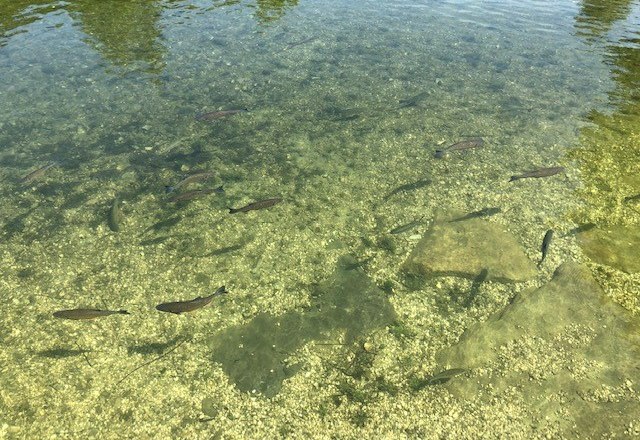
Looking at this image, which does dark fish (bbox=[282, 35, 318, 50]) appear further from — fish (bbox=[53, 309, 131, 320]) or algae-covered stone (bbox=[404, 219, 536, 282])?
fish (bbox=[53, 309, 131, 320])

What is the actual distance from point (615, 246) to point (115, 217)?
332 inches

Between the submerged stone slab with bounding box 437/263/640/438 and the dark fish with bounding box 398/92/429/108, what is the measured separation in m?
6.62

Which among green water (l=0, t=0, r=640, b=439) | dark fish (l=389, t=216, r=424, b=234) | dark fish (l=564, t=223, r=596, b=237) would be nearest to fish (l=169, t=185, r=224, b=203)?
green water (l=0, t=0, r=640, b=439)

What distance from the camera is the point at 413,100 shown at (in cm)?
1145

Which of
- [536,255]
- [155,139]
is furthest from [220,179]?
[536,255]

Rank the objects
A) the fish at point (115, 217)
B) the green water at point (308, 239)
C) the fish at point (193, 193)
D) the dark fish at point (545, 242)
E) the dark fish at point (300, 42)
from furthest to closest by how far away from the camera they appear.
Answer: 1. the dark fish at point (300, 42)
2. the fish at point (193, 193)
3. the fish at point (115, 217)
4. the dark fish at point (545, 242)
5. the green water at point (308, 239)

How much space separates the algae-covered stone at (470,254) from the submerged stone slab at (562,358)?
481 mm

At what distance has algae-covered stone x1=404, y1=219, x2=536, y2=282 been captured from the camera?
6.20 metres

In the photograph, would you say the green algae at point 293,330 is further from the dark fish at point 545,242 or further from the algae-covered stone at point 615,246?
the algae-covered stone at point 615,246

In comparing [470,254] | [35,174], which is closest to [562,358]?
[470,254]

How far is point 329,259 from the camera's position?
656 cm

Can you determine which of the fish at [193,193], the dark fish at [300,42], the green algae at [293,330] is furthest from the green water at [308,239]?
the dark fish at [300,42]

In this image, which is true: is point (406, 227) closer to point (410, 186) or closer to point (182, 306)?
point (410, 186)

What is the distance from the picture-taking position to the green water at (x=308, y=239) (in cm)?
468
